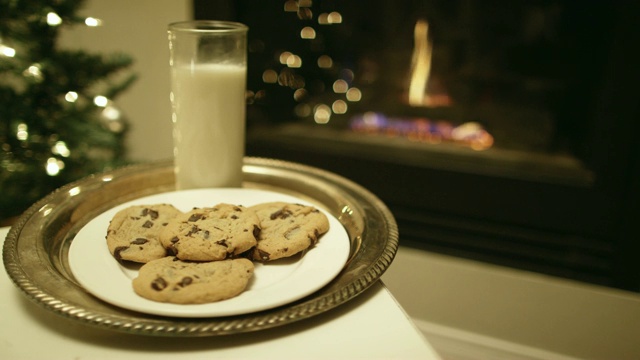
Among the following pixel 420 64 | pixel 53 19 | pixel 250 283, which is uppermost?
pixel 53 19

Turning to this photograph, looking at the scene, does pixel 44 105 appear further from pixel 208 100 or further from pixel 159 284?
pixel 159 284

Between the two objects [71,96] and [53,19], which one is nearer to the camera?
[53,19]

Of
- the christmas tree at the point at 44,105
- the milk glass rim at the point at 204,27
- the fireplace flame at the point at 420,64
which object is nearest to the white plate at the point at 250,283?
the milk glass rim at the point at 204,27

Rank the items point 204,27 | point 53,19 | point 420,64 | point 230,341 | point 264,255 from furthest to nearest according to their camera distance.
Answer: point 420,64
point 53,19
point 204,27
point 264,255
point 230,341

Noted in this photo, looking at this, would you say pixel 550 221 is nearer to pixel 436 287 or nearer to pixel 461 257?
pixel 461 257

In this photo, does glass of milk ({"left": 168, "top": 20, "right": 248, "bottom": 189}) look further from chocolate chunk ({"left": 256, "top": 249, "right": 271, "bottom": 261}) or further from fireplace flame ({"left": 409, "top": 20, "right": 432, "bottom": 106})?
fireplace flame ({"left": 409, "top": 20, "right": 432, "bottom": 106})

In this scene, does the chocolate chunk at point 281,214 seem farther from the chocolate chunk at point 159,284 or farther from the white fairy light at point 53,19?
the white fairy light at point 53,19

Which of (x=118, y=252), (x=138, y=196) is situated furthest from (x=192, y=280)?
(x=138, y=196)
